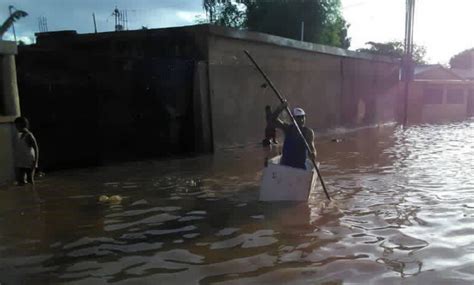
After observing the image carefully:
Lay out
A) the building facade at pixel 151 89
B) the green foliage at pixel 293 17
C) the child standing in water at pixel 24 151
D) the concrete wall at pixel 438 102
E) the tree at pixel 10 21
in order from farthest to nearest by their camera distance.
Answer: the concrete wall at pixel 438 102 < the green foliage at pixel 293 17 < the tree at pixel 10 21 < the building facade at pixel 151 89 < the child standing in water at pixel 24 151

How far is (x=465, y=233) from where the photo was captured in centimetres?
638

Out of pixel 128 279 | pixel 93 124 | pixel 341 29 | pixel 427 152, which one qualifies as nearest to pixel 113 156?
pixel 93 124

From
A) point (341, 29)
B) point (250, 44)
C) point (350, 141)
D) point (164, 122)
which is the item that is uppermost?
point (341, 29)

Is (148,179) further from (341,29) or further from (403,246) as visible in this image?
(341,29)

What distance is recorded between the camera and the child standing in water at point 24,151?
946 cm

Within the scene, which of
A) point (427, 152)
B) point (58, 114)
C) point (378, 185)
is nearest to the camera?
point (378, 185)

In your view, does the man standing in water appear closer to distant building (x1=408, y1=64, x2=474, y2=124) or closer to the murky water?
the murky water

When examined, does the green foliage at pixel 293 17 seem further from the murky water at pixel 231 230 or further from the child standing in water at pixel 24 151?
the child standing in water at pixel 24 151

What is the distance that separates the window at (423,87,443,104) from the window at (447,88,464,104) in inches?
32.3

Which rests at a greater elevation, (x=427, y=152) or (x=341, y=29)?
(x=341, y=29)

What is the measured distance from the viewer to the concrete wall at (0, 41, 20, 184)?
9527 millimetres

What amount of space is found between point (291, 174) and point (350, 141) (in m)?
11.7

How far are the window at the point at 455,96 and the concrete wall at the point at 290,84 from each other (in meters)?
12.6

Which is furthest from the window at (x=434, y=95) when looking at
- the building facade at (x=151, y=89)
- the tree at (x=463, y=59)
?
the tree at (x=463, y=59)
